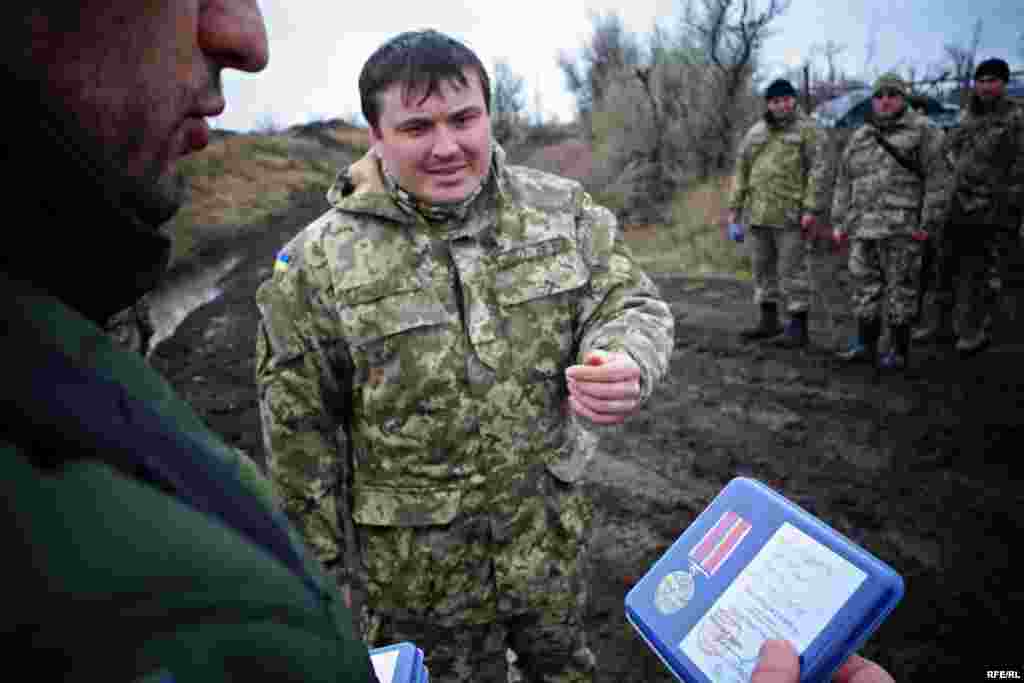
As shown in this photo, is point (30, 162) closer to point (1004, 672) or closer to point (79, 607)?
point (79, 607)

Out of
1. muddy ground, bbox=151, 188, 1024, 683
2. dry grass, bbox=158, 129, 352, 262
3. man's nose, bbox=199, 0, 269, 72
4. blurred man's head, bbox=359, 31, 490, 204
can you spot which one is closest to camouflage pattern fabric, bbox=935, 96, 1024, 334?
muddy ground, bbox=151, 188, 1024, 683

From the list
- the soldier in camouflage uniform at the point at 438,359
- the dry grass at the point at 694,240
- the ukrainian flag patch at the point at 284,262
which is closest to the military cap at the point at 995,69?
the dry grass at the point at 694,240

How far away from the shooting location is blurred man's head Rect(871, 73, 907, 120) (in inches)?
195

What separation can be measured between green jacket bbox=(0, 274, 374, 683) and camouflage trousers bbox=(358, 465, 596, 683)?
1306 mm

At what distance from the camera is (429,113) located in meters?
1.74

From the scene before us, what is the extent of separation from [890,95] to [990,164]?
1.20 metres

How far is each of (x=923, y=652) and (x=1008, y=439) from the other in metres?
2.11

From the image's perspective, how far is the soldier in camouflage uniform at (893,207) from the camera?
496 cm

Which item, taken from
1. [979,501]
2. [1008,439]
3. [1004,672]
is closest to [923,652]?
[1004,672]

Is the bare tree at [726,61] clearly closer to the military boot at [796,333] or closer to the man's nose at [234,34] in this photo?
the military boot at [796,333]

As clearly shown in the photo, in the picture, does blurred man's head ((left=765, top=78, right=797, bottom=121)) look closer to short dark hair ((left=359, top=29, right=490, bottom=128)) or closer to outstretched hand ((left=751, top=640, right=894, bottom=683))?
short dark hair ((left=359, top=29, right=490, bottom=128))

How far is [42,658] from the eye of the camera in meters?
0.34

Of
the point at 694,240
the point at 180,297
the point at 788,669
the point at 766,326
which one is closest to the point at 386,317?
the point at 788,669

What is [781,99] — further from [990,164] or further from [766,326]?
[766,326]
